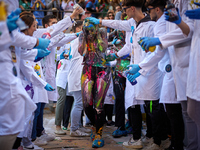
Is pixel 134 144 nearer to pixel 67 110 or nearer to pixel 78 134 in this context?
pixel 78 134

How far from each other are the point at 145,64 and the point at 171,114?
0.66 metres

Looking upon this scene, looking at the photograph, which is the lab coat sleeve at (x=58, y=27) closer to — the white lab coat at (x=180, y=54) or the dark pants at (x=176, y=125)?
the white lab coat at (x=180, y=54)

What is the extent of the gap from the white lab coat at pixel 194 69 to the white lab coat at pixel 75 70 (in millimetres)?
2223

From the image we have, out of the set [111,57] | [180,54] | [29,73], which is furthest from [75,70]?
[180,54]

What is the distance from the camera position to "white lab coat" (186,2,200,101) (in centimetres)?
188

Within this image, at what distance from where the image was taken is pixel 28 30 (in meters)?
2.72

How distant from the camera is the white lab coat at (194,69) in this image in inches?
73.9

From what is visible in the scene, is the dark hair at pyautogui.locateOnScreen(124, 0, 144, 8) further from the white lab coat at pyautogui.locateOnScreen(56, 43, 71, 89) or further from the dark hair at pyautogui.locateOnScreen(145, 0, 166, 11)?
the white lab coat at pyautogui.locateOnScreen(56, 43, 71, 89)

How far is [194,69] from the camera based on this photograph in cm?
191

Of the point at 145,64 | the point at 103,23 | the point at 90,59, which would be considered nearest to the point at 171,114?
the point at 145,64

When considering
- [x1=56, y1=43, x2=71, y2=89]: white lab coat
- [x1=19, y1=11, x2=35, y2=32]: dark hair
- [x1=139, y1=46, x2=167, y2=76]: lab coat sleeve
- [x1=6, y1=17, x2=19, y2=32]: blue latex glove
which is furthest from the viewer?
[x1=56, y1=43, x2=71, y2=89]: white lab coat

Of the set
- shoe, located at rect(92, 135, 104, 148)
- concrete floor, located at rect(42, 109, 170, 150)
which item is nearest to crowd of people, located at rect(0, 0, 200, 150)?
shoe, located at rect(92, 135, 104, 148)

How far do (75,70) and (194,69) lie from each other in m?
2.39

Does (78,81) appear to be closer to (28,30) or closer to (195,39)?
(28,30)
